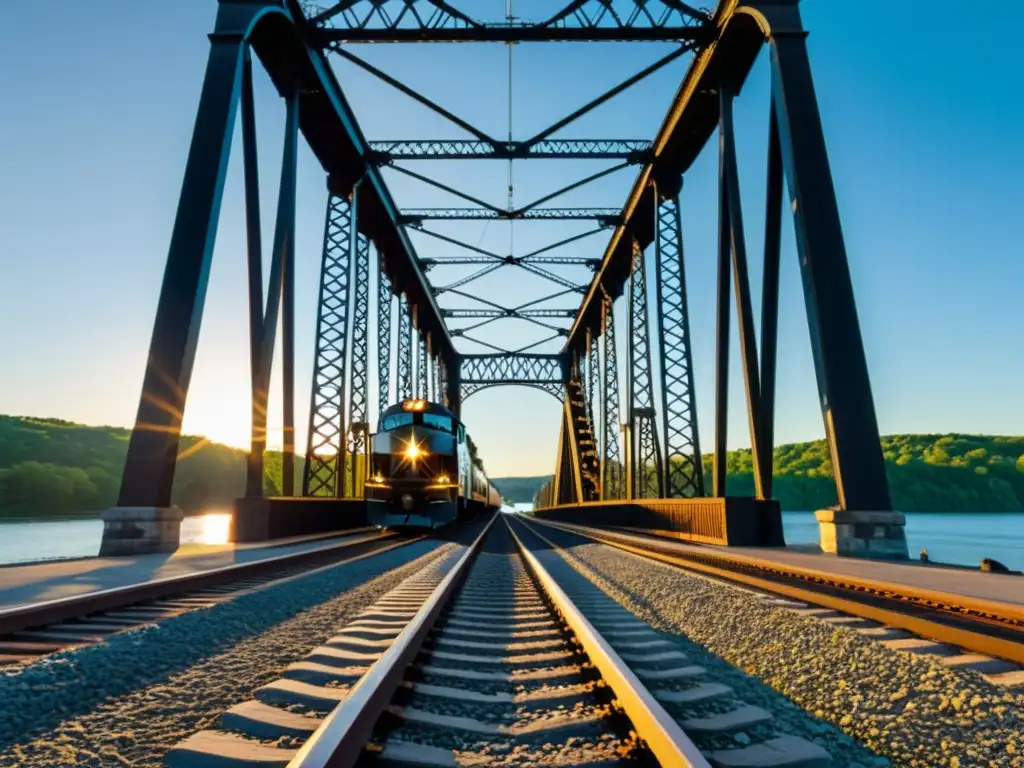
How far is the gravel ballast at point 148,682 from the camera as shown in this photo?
7.97 ft

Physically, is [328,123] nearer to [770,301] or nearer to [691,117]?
[691,117]

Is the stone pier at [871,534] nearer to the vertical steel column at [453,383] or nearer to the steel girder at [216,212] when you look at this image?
the steel girder at [216,212]

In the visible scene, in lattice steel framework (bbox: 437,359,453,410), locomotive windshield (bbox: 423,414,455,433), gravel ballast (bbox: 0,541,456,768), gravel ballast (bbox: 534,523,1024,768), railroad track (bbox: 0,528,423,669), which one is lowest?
gravel ballast (bbox: 534,523,1024,768)

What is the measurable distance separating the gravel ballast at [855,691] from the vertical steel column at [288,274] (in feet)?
43.2

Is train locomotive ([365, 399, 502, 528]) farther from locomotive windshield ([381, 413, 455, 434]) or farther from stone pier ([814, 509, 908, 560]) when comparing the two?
stone pier ([814, 509, 908, 560])

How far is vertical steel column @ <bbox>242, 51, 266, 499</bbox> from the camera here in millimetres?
13477

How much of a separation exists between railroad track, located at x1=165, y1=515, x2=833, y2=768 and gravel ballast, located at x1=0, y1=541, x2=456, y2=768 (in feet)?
0.80

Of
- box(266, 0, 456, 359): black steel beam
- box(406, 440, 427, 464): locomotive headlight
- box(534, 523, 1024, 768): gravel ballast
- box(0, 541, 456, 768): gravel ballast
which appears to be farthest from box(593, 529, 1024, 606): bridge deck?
box(266, 0, 456, 359): black steel beam

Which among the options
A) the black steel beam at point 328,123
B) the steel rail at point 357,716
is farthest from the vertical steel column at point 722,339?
the steel rail at point 357,716

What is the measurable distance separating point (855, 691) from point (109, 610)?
5.28 m

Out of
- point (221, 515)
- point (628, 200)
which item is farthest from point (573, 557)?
point (221, 515)

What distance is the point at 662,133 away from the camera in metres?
19.0

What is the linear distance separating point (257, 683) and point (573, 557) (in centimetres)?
824

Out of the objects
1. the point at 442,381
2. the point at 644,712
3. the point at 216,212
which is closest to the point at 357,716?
the point at 644,712
